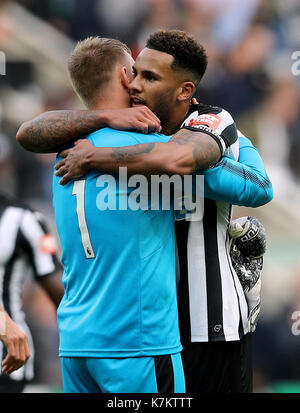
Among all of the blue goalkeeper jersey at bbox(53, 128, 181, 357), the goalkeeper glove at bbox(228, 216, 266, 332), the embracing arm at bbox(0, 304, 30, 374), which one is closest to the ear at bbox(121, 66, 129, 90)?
the blue goalkeeper jersey at bbox(53, 128, 181, 357)

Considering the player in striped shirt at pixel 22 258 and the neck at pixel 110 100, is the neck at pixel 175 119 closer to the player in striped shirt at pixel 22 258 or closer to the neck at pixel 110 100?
the neck at pixel 110 100

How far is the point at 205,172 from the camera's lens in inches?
95.7

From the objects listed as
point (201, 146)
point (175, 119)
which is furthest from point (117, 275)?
point (175, 119)

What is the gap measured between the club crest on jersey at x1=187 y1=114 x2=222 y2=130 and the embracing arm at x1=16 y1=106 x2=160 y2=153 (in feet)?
0.51

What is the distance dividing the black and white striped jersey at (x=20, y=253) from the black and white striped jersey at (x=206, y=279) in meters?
1.66

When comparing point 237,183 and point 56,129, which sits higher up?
point 56,129

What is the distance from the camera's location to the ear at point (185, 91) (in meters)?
2.75

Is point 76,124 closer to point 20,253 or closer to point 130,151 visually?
point 130,151

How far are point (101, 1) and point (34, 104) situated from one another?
1202 mm

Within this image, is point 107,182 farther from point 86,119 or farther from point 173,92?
point 173,92

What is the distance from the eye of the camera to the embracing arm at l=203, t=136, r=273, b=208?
2.43 metres

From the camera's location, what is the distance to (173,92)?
8.95 ft

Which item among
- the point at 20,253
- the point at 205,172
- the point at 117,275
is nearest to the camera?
the point at 117,275

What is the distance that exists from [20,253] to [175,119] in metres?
1.73
